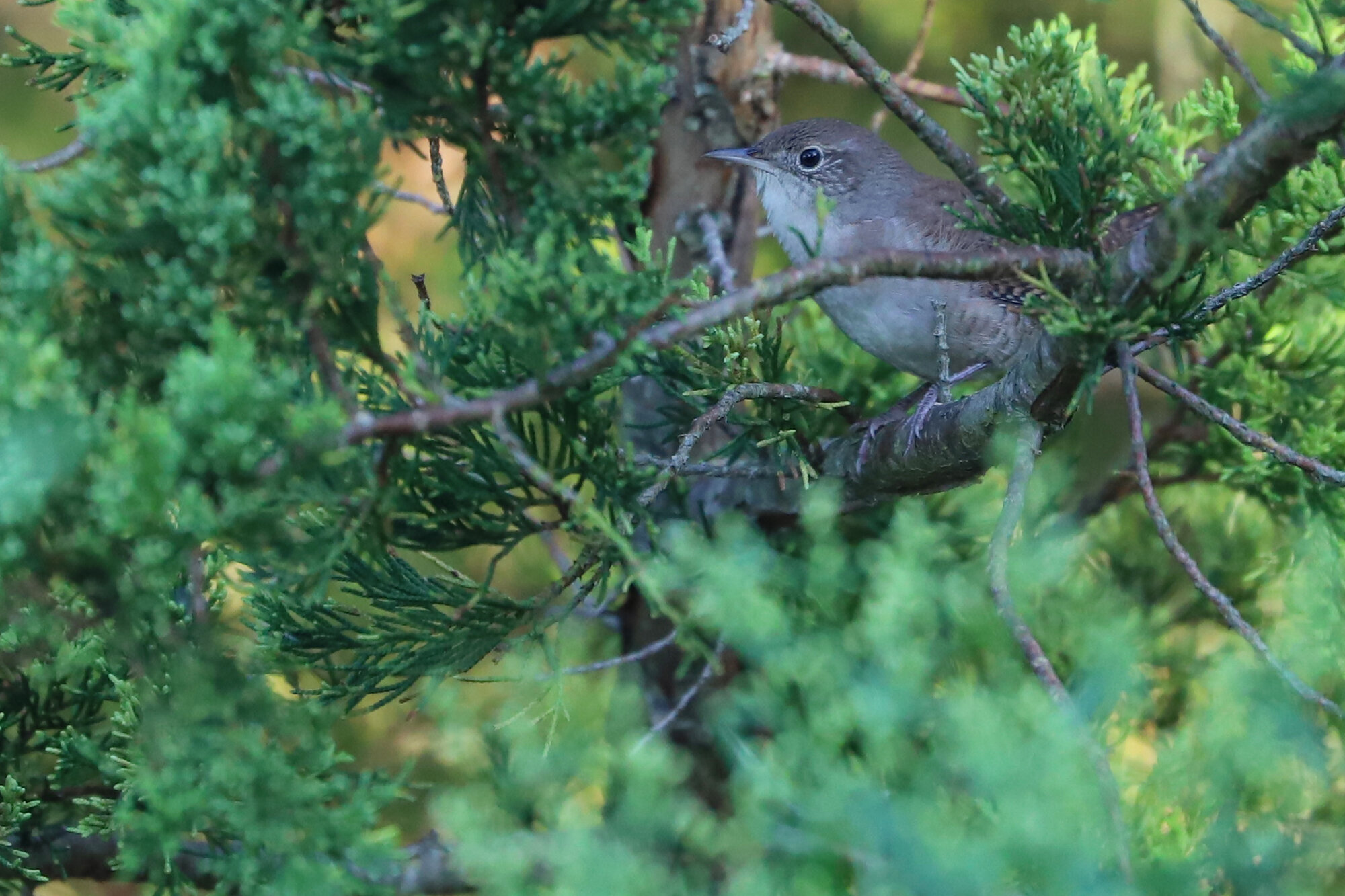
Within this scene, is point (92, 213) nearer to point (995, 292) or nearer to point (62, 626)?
point (62, 626)

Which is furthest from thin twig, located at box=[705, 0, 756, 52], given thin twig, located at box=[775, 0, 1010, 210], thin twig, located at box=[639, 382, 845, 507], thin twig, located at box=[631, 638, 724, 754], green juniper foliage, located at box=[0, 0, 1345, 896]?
thin twig, located at box=[631, 638, 724, 754]

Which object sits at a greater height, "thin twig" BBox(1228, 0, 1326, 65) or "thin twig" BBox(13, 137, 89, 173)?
"thin twig" BBox(1228, 0, 1326, 65)

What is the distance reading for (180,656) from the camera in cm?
114

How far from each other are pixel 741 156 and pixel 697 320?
1.58 metres

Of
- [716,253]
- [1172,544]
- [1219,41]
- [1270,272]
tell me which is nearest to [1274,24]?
[1219,41]

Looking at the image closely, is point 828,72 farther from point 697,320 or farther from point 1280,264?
point 697,320

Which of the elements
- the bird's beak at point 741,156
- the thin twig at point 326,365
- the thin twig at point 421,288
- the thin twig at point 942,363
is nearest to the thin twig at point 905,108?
the thin twig at point 942,363

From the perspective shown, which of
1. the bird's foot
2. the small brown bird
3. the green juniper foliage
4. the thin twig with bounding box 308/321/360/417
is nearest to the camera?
the green juniper foliage

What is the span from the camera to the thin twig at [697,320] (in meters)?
1.05

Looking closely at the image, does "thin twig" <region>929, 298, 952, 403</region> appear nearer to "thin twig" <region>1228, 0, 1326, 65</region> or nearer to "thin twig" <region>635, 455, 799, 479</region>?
"thin twig" <region>635, 455, 799, 479</region>

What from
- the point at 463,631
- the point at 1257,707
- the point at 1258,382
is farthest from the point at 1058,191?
the point at 1258,382

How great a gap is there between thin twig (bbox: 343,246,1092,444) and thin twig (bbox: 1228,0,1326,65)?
1.08ft

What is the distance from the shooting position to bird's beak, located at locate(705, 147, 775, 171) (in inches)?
98.4

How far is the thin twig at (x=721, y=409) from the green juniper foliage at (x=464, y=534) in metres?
0.04
